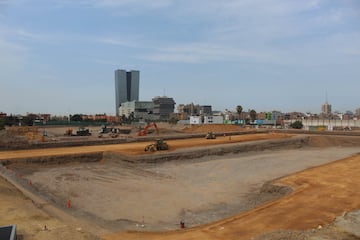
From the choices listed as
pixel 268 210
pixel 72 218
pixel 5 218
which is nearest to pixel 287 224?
pixel 268 210

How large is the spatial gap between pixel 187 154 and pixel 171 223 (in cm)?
2352

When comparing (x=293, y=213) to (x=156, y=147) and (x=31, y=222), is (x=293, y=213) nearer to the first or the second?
(x=31, y=222)

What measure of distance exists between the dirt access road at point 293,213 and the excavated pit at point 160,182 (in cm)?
207

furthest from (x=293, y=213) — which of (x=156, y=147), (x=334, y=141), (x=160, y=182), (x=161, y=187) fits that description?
(x=334, y=141)

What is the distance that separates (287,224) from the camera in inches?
623

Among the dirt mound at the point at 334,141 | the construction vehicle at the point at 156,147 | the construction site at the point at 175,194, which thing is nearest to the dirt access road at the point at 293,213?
the construction site at the point at 175,194

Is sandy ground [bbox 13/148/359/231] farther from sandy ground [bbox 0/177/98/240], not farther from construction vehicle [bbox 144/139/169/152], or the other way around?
construction vehicle [bbox 144/139/169/152]

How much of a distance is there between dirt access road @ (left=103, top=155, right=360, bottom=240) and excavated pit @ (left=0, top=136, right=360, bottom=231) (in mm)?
2066

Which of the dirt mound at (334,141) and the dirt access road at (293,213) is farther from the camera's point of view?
the dirt mound at (334,141)

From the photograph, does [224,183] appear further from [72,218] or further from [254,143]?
[254,143]

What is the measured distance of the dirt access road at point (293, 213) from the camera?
1517 cm

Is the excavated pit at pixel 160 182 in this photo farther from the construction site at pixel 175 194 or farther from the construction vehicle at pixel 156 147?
the construction vehicle at pixel 156 147

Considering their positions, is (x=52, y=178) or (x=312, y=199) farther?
(x=52, y=178)

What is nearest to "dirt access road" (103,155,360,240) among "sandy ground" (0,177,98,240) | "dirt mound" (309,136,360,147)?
"sandy ground" (0,177,98,240)
